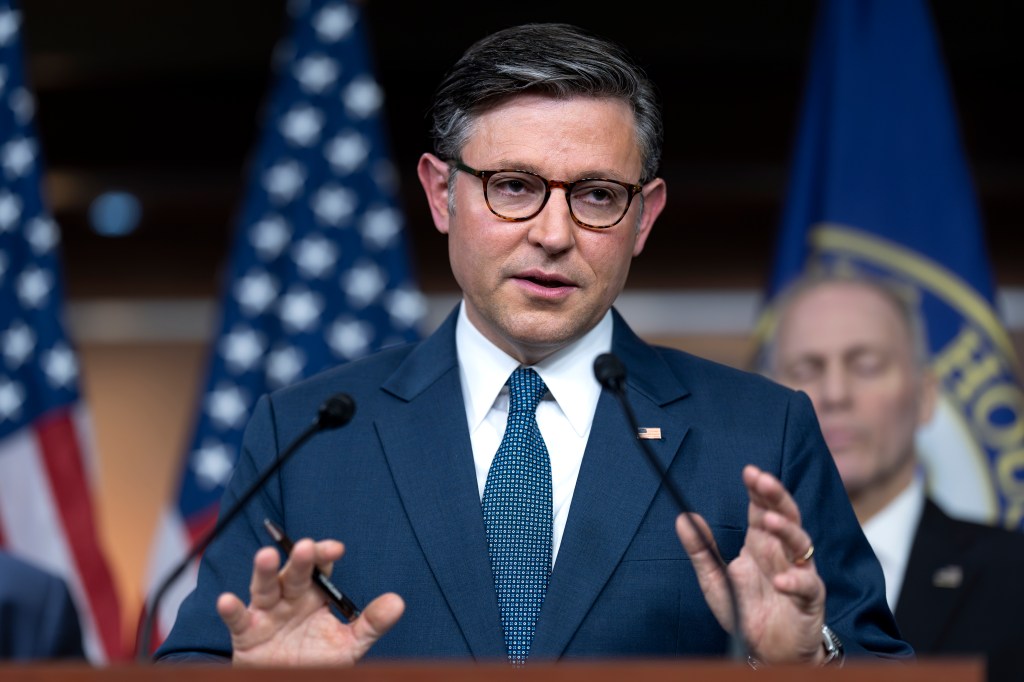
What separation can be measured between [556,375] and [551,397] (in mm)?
32

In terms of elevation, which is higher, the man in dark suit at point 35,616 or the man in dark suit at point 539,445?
the man in dark suit at point 539,445

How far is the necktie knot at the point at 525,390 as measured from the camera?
1.93m

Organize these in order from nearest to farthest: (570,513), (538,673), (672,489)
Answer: (538,673)
(672,489)
(570,513)

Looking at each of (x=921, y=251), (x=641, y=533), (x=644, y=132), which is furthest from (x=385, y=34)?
(x=641, y=533)

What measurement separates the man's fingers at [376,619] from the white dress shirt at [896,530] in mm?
2048

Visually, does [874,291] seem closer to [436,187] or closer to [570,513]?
[436,187]

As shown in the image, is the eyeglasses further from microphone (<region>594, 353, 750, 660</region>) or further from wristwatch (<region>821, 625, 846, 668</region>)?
wristwatch (<region>821, 625, 846, 668</region>)

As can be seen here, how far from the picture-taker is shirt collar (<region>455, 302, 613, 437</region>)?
1.95m

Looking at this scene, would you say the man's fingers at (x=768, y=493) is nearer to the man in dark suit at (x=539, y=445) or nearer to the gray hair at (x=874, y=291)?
the man in dark suit at (x=539, y=445)

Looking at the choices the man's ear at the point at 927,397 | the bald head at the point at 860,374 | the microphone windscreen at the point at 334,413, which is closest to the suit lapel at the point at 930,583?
the bald head at the point at 860,374

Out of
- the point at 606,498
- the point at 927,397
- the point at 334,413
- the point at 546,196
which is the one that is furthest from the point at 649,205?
the point at 927,397

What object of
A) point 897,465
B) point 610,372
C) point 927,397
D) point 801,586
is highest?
point 610,372

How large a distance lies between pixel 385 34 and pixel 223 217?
55.4 inches

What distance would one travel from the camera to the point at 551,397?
1958 millimetres
